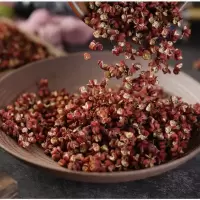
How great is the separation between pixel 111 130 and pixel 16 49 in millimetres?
987

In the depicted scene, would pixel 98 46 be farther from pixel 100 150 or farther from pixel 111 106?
pixel 100 150

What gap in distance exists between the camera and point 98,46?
1.42 m

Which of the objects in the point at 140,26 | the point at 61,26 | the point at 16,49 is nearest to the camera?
the point at 140,26

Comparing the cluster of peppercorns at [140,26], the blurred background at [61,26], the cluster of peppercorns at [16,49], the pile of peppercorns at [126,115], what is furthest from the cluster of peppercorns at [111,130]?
the blurred background at [61,26]

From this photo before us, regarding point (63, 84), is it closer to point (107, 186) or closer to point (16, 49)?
point (16, 49)

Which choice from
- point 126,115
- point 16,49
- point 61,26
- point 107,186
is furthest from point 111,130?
point 61,26

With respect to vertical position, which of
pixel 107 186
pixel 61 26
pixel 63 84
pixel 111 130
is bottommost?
pixel 107 186

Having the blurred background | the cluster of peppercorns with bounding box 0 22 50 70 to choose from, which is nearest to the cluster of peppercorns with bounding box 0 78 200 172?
the cluster of peppercorns with bounding box 0 22 50 70

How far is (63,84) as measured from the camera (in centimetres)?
195

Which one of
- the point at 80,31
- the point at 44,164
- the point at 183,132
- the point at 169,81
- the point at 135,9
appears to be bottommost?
the point at 44,164

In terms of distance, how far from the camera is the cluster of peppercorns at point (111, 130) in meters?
1.37

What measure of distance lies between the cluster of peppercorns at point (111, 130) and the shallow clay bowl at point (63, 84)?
0.12ft

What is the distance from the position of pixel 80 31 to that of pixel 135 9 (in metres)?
1.48

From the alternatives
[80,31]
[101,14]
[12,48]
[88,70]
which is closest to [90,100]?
[101,14]
